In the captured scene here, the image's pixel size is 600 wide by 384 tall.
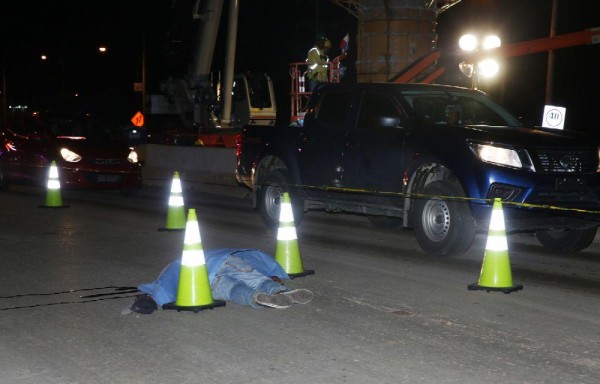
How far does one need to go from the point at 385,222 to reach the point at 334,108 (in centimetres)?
207

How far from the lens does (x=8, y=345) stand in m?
6.26

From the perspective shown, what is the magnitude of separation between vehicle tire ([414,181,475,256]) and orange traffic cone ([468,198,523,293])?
6.13 feet

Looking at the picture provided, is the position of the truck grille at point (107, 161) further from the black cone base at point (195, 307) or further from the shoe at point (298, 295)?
the shoe at point (298, 295)

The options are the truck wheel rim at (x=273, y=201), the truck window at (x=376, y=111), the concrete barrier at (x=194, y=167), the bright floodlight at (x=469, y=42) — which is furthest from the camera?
the concrete barrier at (x=194, y=167)

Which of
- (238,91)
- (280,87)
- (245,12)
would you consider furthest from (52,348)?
(280,87)

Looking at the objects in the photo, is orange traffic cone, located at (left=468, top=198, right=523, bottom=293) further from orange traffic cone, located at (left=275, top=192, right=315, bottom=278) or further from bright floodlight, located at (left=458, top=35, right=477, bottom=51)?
bright floodlight, located at (left=458, top=35, right=477, bottom=51)

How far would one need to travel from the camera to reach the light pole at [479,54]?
54.2 feet

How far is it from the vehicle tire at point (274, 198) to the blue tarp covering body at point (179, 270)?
453cm

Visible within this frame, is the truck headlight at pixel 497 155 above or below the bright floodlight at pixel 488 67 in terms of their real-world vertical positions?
below

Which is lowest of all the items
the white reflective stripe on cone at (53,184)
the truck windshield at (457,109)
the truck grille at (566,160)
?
the white reflective stripe on cone at (53,184)

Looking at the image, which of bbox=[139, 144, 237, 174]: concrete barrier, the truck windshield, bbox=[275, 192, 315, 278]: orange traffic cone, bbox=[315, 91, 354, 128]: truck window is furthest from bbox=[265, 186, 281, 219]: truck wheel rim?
bbox=[139, 144, 237, 174]: concrete barrier

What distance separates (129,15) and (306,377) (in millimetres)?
60591

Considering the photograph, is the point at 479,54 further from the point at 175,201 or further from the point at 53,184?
the point at 53,184

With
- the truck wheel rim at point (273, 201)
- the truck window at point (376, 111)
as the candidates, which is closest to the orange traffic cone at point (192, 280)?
the truck window at point (376, 111)
